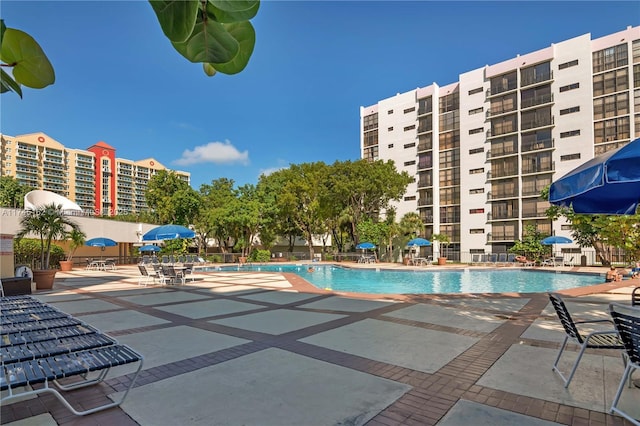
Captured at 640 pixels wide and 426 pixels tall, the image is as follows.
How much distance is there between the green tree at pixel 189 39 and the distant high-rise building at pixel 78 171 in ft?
295

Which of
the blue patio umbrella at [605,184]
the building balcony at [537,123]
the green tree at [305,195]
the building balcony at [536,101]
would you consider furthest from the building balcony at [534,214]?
the blue patio umbrella at [605,184]

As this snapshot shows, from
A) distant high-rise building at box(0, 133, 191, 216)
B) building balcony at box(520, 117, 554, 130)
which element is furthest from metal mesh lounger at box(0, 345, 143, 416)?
distant high-rise building at box(0, 133, 191, 216)

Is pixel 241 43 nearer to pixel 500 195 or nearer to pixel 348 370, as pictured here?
pixel 348 370

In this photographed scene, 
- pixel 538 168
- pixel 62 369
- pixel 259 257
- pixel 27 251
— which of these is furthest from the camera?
pixel 538 168

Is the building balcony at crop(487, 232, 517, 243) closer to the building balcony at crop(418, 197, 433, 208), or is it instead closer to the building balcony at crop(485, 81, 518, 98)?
the building balcony at crop(418, 197, 433, 208)

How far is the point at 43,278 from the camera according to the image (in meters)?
12.8

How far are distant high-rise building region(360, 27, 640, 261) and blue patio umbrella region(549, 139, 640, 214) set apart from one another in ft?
110

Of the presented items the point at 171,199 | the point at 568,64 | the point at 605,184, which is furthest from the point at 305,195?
the point at 605,184

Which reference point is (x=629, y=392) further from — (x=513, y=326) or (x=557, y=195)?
(x=513, y=326)

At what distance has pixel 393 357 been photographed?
501 cm

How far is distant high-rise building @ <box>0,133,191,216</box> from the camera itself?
8556 centimetres

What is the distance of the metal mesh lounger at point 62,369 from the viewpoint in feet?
9.83

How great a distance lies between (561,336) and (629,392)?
→ 2.32m

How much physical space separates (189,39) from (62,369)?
3602 mm
